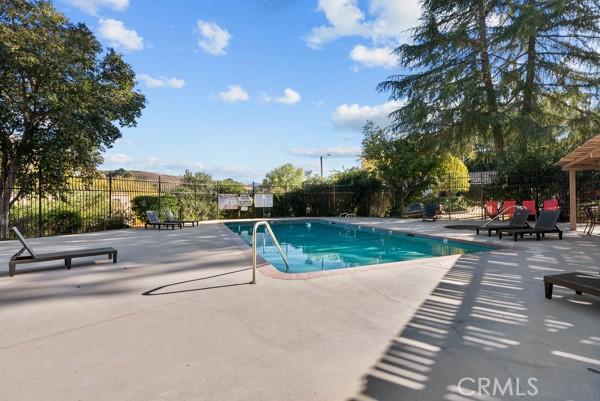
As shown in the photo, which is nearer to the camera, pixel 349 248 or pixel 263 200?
pixel 349 248

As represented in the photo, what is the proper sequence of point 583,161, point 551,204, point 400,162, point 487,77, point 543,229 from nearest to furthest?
point 543,229
point 583,161
point 551,204
point 487,77
point 400,162

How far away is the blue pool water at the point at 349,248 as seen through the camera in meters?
7.77

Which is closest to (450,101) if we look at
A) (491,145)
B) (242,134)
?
(491,145)

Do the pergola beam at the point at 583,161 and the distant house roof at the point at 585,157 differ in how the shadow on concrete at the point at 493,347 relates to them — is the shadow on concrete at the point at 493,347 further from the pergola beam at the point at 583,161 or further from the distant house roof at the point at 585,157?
the pergola beam at the point at 583,161

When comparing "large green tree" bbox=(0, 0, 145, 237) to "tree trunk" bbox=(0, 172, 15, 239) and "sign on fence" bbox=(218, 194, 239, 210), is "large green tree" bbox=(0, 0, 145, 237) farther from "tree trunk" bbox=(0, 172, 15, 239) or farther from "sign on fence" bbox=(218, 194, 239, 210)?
"sign on fence" bbox=(218, 194, 239, 210)

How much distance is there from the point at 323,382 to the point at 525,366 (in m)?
1.43

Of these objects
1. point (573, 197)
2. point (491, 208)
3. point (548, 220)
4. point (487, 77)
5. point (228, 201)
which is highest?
point (487, 77)

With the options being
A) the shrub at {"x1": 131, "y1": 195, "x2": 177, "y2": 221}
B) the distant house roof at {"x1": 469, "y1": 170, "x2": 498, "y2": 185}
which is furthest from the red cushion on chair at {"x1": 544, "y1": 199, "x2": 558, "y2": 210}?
the shrub at {"x1": 131, "y1": 195, "x2": 177, "y2": 221}

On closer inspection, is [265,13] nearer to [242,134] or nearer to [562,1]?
[242,134]

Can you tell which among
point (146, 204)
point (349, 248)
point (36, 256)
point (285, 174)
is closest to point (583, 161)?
point (349, 248)

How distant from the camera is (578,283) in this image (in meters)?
3.44

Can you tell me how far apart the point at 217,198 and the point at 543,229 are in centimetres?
1482

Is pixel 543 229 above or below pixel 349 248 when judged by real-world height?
above

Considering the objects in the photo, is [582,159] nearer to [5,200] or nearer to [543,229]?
[543,229]
